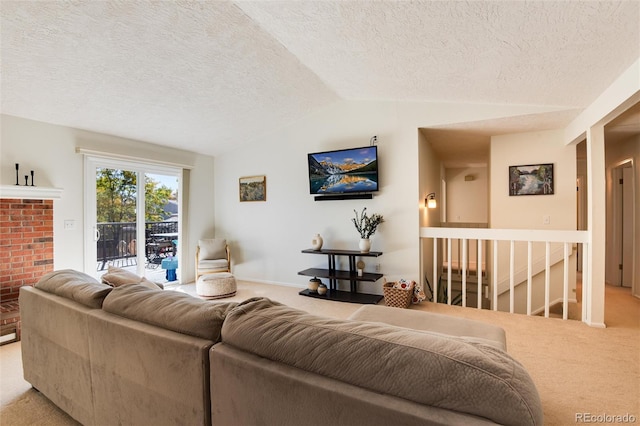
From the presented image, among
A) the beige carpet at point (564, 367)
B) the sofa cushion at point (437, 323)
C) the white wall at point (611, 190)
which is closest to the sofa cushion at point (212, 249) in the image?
the beige carpet at point (564, 367)

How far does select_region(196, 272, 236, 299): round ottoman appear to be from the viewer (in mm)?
4016

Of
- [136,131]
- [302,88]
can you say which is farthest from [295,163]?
[136,131]

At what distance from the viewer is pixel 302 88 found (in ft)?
12.4

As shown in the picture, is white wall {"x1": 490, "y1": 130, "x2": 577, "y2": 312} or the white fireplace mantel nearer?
the white fireplace mantel

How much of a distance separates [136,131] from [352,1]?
348cm

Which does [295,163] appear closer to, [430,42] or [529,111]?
[430,42]

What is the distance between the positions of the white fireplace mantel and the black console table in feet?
10.3

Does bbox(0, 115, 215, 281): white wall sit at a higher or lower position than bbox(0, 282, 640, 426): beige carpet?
higher

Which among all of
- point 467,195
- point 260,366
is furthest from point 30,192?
point 467,195

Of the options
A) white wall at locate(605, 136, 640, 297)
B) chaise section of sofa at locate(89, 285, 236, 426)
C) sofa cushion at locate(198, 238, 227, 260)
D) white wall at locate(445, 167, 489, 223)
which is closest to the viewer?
chaise section of sofa at locate(89, 285, 236, 426)

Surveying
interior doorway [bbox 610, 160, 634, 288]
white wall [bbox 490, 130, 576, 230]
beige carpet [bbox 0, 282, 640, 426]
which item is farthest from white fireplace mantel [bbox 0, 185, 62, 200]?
interior doorway [bbox 610, 160, 634, 288]

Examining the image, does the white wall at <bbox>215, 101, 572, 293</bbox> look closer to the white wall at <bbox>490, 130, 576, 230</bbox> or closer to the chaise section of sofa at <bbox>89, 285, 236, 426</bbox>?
the white wall at <bbox>490, 130, 576, 230</bbox>

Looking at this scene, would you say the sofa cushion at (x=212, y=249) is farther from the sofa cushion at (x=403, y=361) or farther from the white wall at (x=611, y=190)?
the white wall at (x=611, y=190)

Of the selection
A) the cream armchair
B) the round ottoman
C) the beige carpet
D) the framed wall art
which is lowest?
the beige carpet
